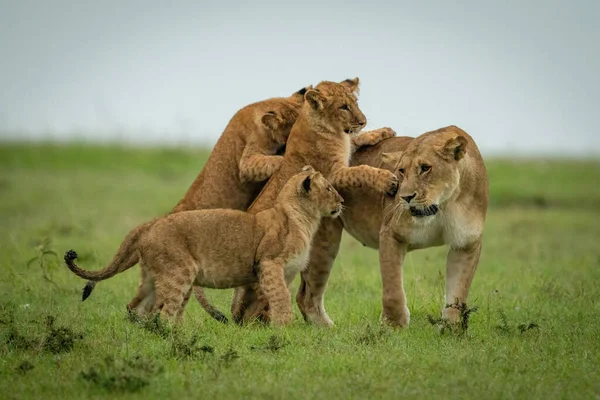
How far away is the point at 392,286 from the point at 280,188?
121cm

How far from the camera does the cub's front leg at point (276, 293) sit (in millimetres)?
7355

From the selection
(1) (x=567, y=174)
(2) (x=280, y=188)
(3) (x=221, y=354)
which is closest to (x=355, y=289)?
(2) (x=280, y=188)

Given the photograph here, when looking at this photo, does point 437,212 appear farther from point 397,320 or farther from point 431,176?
point 397,320

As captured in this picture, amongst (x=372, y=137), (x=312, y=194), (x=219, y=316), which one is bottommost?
(x=219, y=316)

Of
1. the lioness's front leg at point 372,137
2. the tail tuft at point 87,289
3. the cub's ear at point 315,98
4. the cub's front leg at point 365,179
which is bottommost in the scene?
the tail tuft at point 87,289

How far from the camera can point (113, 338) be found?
273 inches

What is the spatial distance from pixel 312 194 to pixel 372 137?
2.72 ft

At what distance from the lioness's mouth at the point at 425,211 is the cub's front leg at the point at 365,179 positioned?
19.3 inches

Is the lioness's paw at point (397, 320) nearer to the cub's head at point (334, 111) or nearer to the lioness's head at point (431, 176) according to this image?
the lioness's head at point (431, 176)

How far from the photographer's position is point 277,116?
333 inches

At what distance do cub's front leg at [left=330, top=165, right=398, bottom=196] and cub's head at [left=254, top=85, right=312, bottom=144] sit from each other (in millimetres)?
708

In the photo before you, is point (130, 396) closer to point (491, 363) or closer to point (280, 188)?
point (491, 363)

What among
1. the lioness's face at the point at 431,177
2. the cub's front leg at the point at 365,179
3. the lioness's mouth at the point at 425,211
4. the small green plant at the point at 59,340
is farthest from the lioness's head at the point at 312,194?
the small green plant at the point at 59,340

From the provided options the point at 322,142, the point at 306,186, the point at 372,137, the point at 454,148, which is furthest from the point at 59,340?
the point at 372,137
